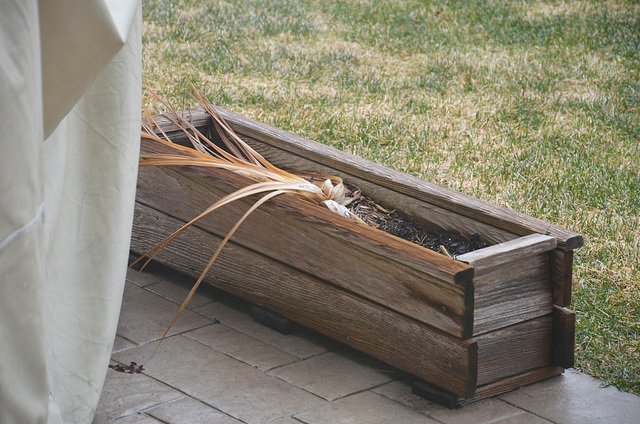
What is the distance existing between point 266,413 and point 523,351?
2.70 ft

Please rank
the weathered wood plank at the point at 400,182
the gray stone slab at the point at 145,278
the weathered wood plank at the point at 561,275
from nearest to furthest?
the weathered wood plank at the point at 561,275, the weathered wood plank at the point at 400,182, the gray stone slab at the point at 145,278

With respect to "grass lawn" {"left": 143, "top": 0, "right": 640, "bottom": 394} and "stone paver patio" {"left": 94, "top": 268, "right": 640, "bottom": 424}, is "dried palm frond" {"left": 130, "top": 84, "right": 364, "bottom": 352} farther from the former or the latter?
"grass lawn" {"left": 143, "top": 0, "right": 640, "bottom": 394}

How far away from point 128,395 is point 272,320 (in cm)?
61

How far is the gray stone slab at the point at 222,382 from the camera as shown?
229 centimetres

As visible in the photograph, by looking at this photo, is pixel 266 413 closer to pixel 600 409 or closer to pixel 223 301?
pixel 223 301

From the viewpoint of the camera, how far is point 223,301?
9.73 feet

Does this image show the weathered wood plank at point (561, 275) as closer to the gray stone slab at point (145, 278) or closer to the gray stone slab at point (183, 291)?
the gray stone slab at point (183, 291)

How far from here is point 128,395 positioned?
7.61ft

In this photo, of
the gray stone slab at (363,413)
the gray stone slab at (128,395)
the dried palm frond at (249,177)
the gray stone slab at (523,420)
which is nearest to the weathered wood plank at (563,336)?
the gray stone slab at (523,420)

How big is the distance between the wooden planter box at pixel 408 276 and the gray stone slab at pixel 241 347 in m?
0.14

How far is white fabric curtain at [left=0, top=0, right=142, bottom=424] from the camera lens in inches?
36.8

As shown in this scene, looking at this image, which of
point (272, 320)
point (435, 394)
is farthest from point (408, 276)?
point (272, 320)

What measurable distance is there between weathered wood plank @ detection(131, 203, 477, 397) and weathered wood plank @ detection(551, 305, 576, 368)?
1.25 feet

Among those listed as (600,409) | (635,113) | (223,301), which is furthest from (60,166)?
(635,113)
